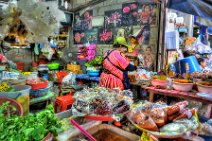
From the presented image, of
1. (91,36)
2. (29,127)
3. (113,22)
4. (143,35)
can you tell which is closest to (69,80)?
(91,36)

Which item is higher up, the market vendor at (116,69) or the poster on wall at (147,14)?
the poster on wall at (147,14)

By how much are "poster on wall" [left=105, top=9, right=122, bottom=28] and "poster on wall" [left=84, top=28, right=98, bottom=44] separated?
543mm

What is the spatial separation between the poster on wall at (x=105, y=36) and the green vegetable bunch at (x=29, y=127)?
184 inches

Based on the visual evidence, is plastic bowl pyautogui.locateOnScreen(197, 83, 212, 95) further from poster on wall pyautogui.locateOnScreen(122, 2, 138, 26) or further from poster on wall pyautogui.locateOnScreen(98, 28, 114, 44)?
poster on wall pyautogui.locateOnScreen(98, 28, 114, 44)

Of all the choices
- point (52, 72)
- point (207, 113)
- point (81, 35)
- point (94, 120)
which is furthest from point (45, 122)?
point (81, 35)

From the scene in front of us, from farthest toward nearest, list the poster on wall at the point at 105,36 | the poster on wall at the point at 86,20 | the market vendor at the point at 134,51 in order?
the poster on wall at the point at 86,20, the poster on wall at the point at 105,36, the market vendor at the point at 134,51

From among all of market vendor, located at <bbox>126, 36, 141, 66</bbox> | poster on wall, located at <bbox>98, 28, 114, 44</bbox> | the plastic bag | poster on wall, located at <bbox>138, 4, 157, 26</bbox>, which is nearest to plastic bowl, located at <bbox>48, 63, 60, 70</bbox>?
the plastic bag

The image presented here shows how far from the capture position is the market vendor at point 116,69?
3934mm

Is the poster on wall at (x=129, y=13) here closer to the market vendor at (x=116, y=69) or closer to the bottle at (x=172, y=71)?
the market vendor at (x=116, y=69)

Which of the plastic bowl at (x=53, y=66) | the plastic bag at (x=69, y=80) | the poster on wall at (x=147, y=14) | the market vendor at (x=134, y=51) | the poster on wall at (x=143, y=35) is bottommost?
the plastic bag at (x=69, y=80)

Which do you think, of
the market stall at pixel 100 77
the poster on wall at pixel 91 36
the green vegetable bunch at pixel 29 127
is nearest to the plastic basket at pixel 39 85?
the market stall at pixel 100 77

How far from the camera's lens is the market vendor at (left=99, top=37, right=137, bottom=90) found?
3.93 meters

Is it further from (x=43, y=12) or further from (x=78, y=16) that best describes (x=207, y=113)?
(x=78, y=16)

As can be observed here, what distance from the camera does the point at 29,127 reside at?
952mm
